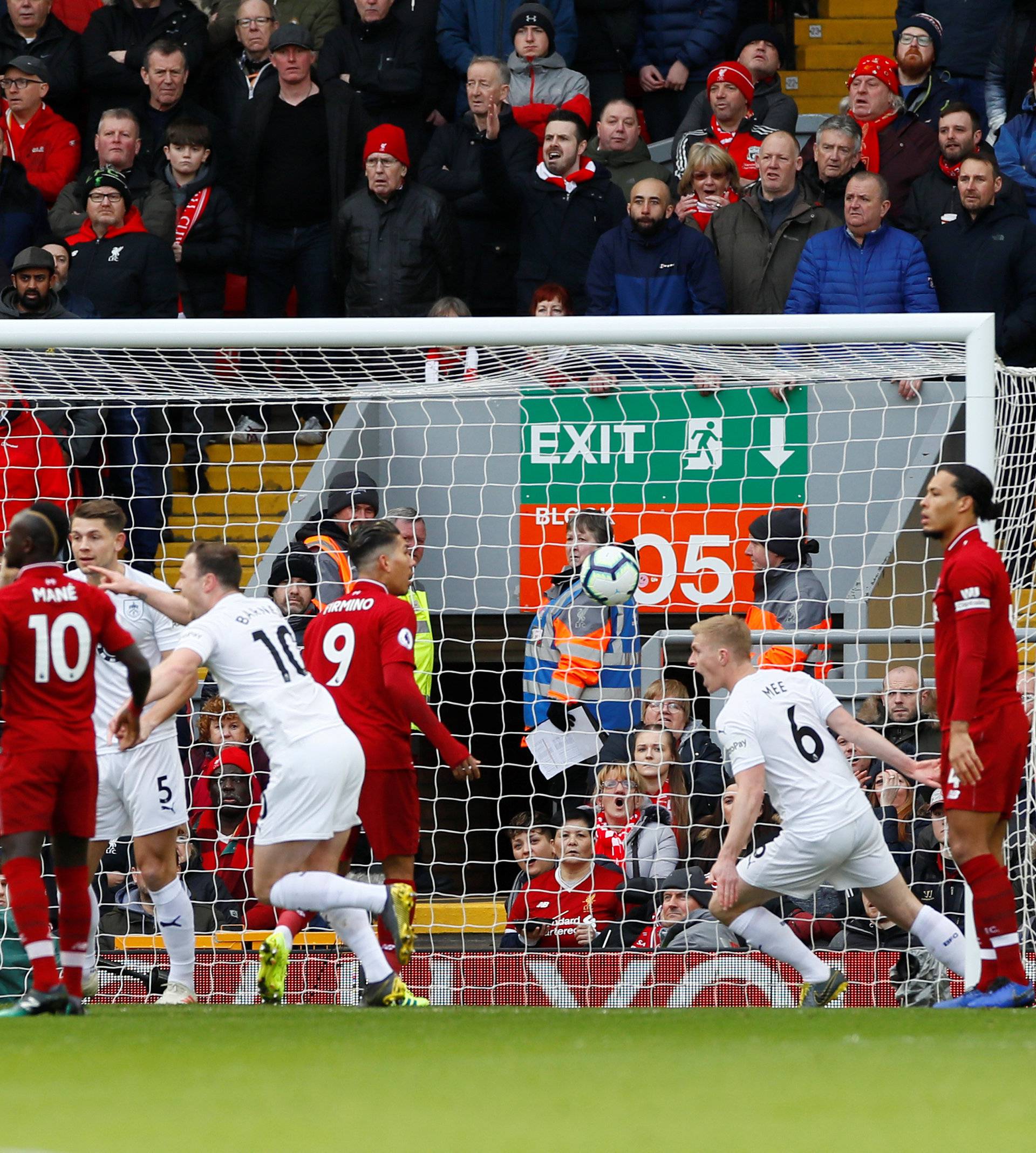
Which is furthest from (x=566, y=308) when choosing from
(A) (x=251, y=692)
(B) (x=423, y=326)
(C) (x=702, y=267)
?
(A) (x=251, y=692)

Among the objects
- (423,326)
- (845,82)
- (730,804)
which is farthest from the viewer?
(845,82)

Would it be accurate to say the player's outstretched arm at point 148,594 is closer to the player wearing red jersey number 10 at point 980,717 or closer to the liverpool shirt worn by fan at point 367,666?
the liverpool shirt worn by fan at point 367,666

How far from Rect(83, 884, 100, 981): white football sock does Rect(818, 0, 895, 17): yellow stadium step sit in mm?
10227

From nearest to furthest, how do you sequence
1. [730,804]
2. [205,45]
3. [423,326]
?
[423,326], [730,804], [205,45]

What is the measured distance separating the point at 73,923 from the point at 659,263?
5496 mm

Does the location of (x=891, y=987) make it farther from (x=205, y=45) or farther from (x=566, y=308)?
(x=205, y=45)

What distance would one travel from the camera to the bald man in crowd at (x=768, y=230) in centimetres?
1091

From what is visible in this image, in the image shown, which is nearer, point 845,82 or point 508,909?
point 508,909

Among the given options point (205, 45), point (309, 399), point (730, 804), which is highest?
point (205, 45)

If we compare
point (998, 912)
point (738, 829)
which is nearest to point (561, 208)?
point (738, 829)

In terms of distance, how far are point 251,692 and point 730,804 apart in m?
2.87

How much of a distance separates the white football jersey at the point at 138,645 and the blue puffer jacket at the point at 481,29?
5.42 m

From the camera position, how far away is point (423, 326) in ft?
27.6

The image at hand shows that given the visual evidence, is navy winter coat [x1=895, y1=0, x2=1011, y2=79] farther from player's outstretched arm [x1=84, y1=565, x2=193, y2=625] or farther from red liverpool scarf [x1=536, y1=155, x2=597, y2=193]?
player's outstretched arm [x1=84, y1=565, x2=193, y2=625]
